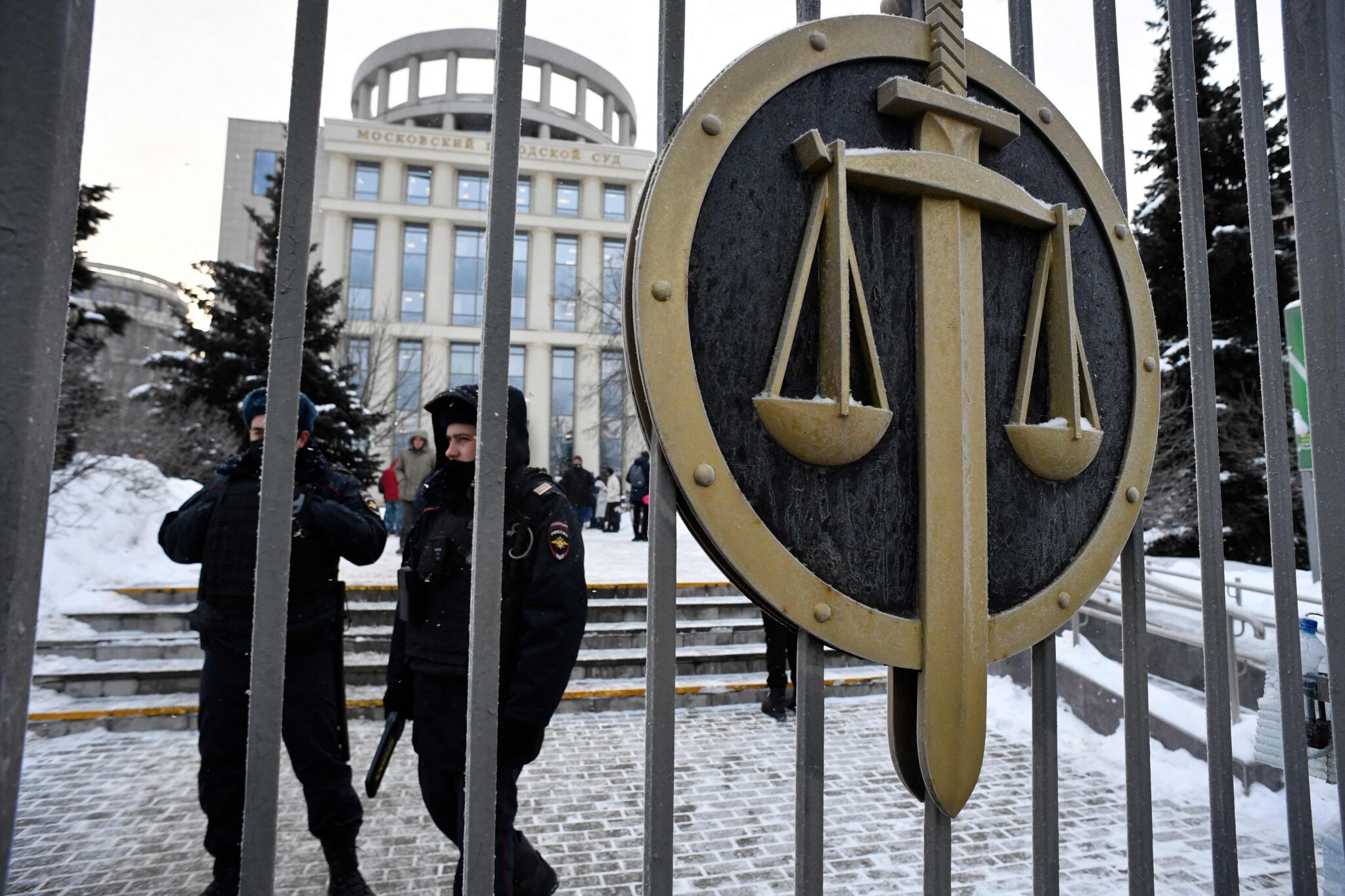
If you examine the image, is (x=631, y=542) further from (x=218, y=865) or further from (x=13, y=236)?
(x=13, y=236)

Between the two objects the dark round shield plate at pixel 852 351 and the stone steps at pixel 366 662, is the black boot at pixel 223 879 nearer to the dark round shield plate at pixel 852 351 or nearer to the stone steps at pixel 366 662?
the stone steps at pixel 366 662

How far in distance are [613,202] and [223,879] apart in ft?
121

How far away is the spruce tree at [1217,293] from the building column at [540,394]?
25.2 metres

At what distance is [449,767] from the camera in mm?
2480

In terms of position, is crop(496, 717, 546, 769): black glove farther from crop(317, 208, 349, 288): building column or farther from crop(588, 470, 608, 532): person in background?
crop(317, 208, 349, 288): building column

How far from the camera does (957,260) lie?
118cm

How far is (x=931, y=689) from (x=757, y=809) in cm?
331

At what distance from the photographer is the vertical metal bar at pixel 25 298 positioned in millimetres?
661

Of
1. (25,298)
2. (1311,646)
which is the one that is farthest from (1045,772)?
(1311,646)

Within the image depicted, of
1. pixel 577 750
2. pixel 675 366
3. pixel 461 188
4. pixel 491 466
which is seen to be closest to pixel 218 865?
pixel 577 750

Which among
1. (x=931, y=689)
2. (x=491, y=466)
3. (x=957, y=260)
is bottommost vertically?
(x=931, y=689)

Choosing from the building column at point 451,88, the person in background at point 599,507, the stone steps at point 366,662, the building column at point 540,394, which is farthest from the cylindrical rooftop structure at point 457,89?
the stone steps at point 366,662

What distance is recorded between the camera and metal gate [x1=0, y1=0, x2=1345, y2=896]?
2.22 ft

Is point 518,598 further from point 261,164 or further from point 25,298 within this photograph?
point 261,164
